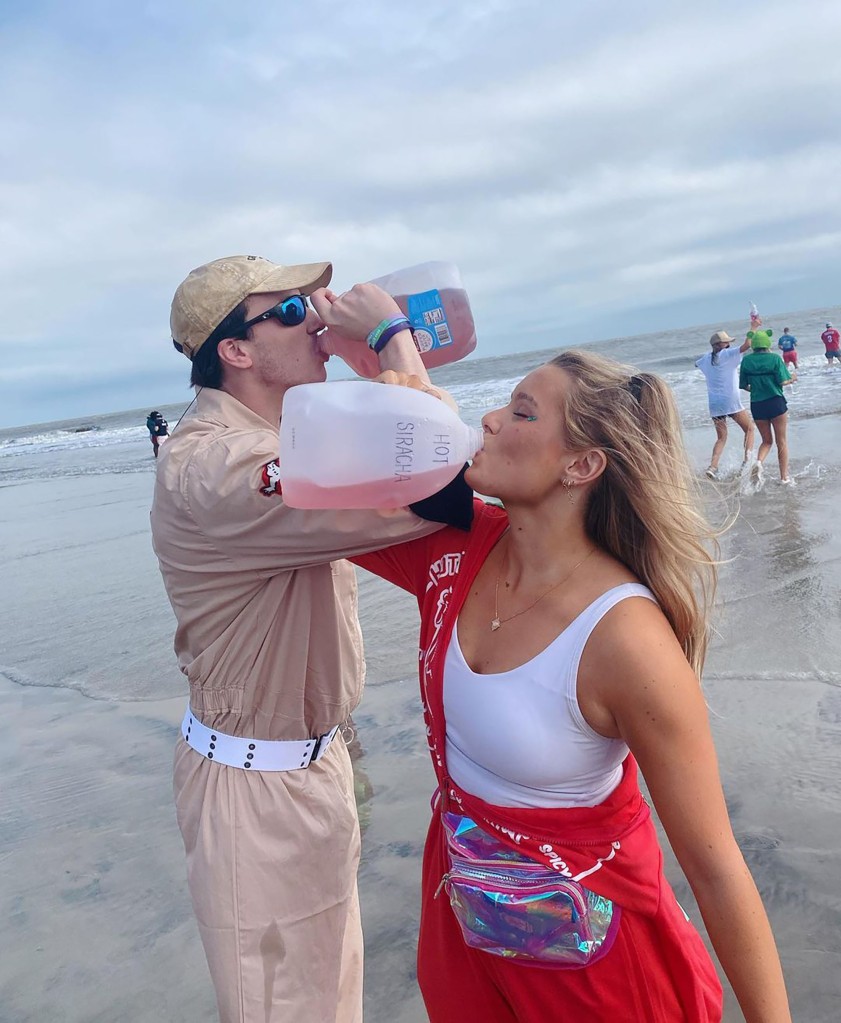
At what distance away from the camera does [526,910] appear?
1.63 meters

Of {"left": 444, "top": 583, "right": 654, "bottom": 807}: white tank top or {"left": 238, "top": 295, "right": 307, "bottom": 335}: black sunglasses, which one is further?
{"left": 238, "top": 295, "right": 307, "bottom": 335}: black sunglasses

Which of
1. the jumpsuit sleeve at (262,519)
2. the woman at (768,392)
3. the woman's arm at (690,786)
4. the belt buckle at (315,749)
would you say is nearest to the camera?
the woman's arm at (690,786)

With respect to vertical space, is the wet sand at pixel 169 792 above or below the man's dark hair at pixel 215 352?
below

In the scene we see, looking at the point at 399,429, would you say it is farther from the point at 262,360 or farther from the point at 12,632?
the point at 12,632

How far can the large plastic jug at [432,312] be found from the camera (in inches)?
94.2

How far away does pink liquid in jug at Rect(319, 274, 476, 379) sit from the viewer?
2.38m

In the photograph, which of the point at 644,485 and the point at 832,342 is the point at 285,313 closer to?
the point at 644,485

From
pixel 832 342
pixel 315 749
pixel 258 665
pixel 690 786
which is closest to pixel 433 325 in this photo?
pixel 258 665

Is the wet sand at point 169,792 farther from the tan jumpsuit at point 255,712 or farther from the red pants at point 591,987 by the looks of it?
the red pants at point 591,987

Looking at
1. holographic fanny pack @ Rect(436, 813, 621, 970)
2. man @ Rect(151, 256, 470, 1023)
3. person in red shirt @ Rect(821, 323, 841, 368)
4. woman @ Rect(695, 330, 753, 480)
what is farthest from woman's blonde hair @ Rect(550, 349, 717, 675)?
person in red shirt @ Rect(821, 323, 841, 368)

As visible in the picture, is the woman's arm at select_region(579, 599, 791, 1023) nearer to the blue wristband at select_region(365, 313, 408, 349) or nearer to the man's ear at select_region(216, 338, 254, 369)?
the blue wristband at select_region(365, 313, 408, 349)

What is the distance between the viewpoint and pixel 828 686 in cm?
434

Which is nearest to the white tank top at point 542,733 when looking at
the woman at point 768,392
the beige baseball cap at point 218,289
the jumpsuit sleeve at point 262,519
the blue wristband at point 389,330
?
the jumpsuit sleeve at point 262,519

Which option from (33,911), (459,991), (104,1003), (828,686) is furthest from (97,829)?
(828,686)
